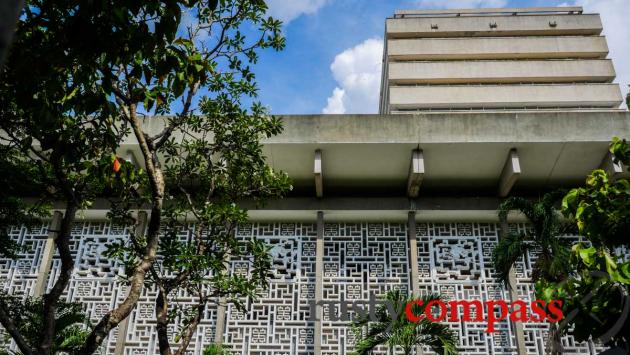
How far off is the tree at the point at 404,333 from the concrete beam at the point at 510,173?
10.6ft

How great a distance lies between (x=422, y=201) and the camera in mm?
11594

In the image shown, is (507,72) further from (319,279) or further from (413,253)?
(319,279)

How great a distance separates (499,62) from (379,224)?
18.7m

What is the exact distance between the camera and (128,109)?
218 inches

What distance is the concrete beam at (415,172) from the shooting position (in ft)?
35.3

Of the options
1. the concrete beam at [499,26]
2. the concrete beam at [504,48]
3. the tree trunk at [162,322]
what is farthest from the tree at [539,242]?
the concrete beam at [499,26]

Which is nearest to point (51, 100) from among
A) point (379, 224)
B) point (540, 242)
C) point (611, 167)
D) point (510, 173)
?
point (540, 242)

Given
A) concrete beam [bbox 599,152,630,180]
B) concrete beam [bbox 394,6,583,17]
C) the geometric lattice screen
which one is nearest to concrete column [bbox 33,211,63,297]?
the geometric lattice screen

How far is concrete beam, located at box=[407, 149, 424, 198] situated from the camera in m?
10.8

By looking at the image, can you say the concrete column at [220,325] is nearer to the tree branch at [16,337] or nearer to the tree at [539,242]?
the tree at [539,242]

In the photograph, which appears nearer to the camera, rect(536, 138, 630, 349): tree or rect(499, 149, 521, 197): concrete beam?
rect(536, 138, 630, 349): tree

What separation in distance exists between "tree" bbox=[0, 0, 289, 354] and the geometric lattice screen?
169 inches

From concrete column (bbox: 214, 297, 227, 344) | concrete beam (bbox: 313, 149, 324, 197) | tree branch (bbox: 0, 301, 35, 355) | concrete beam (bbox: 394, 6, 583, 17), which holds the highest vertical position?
concrete beam (bbox: 394, 6, 583, 17)

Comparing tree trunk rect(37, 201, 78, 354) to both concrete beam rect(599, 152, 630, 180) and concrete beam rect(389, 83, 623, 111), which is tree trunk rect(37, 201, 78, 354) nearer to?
concrete beam rect(599, 152, 630, 180)
